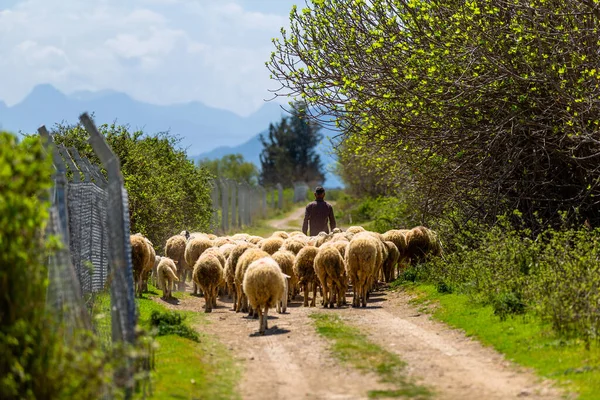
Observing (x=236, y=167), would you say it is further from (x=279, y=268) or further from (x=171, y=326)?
(x=171, y=326)

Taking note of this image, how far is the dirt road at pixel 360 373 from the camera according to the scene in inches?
355

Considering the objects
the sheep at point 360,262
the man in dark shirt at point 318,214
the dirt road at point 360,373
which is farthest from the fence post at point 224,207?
the dirt road at point 360,373

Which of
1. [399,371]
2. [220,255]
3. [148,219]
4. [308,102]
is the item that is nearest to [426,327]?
[399,371]

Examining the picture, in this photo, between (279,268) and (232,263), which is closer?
(279,268)

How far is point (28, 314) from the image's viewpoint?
7.04m

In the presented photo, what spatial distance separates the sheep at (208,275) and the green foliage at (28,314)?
879 centimetres

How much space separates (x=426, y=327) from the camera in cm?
1342

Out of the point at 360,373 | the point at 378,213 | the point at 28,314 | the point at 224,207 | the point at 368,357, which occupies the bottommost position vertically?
the point at 360,373

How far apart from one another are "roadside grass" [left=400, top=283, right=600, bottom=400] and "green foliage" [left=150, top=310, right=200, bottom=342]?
392 cm

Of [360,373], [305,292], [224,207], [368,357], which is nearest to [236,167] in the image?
[224,207]

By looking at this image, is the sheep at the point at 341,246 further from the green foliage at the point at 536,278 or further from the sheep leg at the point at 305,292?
the green foliage at the point at 536,278

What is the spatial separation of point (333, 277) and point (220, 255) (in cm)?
257

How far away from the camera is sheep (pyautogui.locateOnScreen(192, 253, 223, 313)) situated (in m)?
16.0

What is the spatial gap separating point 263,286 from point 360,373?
3327mm
